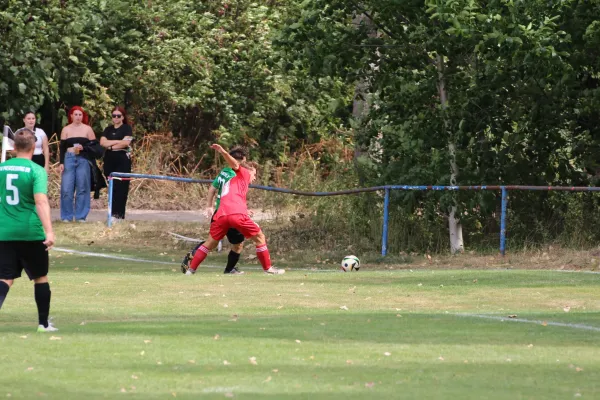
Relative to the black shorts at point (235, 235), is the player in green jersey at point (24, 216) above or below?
above

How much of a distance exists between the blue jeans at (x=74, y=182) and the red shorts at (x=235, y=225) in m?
6.38

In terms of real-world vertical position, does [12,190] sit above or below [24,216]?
above

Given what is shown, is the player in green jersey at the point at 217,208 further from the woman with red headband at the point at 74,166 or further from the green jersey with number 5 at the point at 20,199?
the green jersey with number 5 at the point at 20,199

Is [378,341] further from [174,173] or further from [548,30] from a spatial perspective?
[174,173]

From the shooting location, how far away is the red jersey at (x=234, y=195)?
704 inches

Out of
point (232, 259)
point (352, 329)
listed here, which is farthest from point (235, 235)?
point (352, 329)

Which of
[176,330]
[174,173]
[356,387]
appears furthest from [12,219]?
[174,173]

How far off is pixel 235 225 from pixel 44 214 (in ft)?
21.7

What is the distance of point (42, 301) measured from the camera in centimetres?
1162

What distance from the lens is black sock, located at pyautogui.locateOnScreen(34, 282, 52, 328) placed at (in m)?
11.6

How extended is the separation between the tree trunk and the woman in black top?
5.53 m

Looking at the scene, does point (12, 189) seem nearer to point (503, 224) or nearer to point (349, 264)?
point (349, 264)

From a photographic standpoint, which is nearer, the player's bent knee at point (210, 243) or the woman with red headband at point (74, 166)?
the player's bent knee at point (210, 243)

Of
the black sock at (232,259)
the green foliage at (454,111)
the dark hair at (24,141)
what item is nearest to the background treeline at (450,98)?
the green foliage at (454,111)
